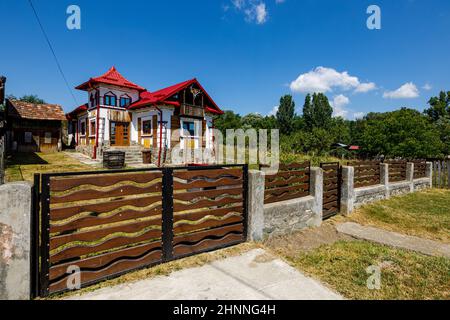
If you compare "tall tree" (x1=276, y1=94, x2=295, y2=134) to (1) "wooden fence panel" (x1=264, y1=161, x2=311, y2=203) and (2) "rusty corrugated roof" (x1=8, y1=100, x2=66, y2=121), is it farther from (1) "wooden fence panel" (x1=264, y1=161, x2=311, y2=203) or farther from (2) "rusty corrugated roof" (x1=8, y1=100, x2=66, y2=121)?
(1) "wooden fence panel" (x1=264, y1=161, x2=311, y2=203)

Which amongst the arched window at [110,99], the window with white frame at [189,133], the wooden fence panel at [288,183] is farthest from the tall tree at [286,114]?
the wooden fence panel at [288,183]

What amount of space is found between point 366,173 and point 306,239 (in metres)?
5.01

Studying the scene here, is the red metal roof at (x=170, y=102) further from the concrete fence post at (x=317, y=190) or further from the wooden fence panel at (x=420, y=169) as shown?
the wooden fence panel at (x=420, y=169)

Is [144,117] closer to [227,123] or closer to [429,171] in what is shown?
[429,171]

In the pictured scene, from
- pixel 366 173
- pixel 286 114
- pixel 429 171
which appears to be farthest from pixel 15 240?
pixel 286 114

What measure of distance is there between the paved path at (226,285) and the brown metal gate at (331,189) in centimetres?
382

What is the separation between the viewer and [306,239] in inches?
222

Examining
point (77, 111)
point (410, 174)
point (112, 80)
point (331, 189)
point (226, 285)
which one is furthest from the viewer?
point (77, 111)

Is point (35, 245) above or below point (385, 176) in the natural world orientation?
below

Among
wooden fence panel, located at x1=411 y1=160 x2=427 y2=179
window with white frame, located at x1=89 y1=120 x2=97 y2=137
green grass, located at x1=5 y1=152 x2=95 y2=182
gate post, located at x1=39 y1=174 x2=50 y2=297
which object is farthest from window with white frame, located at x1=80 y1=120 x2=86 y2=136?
wooden fence panel, located at x1=411 y1=160 x2=427 y2=179

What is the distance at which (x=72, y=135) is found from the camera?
27.1 m

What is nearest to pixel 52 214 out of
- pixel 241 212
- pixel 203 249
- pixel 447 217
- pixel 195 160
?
pixel 203 249

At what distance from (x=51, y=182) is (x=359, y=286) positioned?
4307mm

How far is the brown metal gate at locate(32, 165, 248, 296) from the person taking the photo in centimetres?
296
